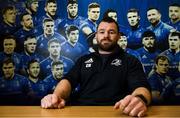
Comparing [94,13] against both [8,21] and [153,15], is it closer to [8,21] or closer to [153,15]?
[153,15]

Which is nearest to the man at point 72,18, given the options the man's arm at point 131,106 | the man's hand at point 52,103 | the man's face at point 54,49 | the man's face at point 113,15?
the man's face at point 54,49

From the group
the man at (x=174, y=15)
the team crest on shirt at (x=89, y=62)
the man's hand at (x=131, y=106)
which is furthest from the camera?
the man at (x=174, y=15)

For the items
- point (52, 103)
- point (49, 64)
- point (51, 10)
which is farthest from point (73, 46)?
point (52, 103)

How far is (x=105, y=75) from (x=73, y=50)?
525 mm

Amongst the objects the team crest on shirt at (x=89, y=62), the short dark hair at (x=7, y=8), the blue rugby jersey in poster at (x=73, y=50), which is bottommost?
the team crest on shirt at (x=89, y=62)

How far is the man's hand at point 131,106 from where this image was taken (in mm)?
Result: 1108

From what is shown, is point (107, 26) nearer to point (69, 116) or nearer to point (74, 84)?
point (74, 84)

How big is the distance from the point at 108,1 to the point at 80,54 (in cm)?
51

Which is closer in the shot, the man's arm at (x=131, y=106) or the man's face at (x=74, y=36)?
the man's arm at (x=131, y=106)

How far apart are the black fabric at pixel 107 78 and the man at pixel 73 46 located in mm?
329

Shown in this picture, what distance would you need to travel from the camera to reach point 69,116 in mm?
1108

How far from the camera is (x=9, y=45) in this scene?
230 cm

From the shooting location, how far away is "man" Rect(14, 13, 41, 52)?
2295 mm

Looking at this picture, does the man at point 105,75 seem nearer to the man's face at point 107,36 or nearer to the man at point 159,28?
the man's face at point 107,36
